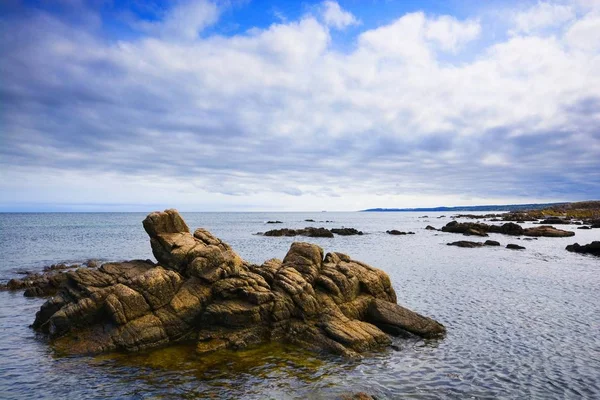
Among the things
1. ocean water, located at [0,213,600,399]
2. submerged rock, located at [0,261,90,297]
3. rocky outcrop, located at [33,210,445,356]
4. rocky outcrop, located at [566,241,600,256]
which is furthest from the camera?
rocky outcrop, located at [566,241,600,256]

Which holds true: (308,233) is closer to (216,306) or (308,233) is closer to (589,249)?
(589,249)

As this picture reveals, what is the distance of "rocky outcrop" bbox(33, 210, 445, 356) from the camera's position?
22156mm

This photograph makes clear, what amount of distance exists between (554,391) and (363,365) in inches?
321

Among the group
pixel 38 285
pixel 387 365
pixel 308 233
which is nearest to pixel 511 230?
pixel 308 233

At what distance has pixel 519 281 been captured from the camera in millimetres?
41000

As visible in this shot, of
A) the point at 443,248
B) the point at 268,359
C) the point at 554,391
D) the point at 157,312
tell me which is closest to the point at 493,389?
the point at 554,391

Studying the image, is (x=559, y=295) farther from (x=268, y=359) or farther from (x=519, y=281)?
(x=268, y=359)

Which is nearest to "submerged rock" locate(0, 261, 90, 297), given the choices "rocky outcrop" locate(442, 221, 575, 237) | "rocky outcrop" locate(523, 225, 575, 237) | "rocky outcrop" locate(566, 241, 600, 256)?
"rocky outcrop" locate(566, 241, 600, 256)

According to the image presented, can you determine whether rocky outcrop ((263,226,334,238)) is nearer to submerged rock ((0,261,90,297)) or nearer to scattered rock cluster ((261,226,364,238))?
scattered rock cluster ((261,226,364,238))

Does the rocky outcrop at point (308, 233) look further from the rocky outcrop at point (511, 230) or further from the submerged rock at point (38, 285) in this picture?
the submerged rock at point (38, 285)

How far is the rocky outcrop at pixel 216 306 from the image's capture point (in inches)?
872

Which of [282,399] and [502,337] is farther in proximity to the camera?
[502,337]

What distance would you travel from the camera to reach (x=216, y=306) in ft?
76.4

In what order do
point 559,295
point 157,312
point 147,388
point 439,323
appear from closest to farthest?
point 147,388 < point 157,312 < point 439,323 < point 559,295
